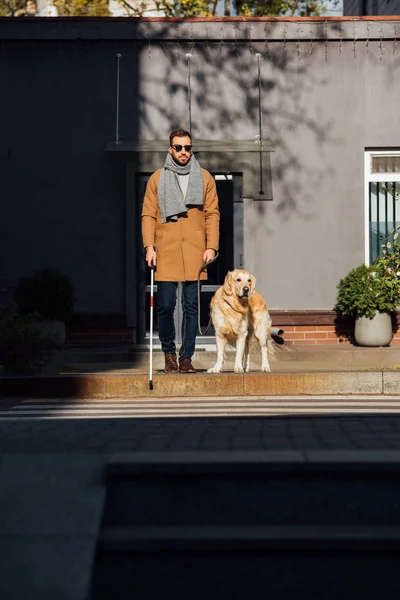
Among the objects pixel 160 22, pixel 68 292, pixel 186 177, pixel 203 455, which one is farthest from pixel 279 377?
pixel 160 22

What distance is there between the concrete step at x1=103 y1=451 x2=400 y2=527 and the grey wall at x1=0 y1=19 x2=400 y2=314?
14.6 metres

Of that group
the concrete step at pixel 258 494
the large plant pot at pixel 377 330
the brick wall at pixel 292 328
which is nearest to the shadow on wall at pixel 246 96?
the brick wall at pixel 292 328

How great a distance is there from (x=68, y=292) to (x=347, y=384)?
20.7ft

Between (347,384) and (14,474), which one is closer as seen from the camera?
(14,474)

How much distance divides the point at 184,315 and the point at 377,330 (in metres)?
5.95

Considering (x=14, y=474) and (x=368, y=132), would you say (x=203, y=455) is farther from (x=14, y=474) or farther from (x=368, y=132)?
(x=368, y=132)

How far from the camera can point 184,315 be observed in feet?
38.4

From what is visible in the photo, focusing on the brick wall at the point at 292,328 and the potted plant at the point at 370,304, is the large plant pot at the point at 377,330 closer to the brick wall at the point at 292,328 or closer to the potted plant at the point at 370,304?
the potted plant at the point at 370,304

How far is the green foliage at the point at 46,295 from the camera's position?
1647 centimetres

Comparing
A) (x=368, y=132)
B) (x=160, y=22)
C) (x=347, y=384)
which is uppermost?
(x=160, y=22)

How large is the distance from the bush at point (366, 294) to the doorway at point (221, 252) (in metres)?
1.76

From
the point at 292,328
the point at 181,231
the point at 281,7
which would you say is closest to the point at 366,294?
the point at 292,328

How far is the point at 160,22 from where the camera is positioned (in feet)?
60.2

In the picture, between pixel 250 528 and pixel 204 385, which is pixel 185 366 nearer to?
pixel 204 385
